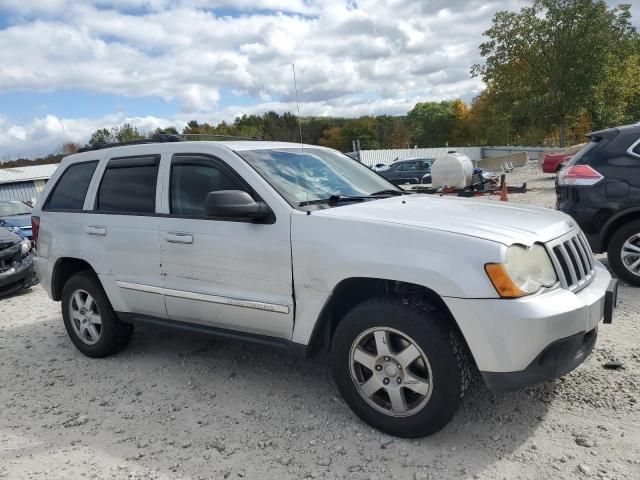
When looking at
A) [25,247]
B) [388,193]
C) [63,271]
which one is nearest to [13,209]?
[25,247]

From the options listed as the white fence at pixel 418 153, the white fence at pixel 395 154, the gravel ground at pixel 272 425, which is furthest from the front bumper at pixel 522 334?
the white fence at pixel 395 154

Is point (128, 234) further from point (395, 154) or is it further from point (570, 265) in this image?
point (395, 154)

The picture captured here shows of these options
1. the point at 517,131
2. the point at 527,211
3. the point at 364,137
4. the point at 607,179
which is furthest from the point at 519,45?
the point at 364,137

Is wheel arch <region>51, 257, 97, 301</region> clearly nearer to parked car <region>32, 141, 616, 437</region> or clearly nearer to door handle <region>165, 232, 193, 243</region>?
parked car <region>32, 141, 616, 437</region>

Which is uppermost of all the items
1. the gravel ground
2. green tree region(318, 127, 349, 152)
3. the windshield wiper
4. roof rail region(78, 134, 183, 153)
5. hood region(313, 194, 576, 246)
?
green tree region(318, 127, 349, 152)

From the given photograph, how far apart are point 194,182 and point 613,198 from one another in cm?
444

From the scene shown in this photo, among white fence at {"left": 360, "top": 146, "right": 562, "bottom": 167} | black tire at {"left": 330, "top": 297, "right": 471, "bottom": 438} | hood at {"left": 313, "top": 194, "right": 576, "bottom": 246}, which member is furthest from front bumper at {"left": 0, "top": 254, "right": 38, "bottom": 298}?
white fence at {"left": 360, "top": 146, "right": 562, "bottom": 167}

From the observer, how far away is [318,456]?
3.04 meters

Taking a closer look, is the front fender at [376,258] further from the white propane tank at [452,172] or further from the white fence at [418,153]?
the white fence at [418,153]

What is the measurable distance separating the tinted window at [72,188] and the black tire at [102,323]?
67cm

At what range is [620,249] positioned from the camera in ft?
Answer: 18.7

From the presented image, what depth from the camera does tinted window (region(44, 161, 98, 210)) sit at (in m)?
4.78

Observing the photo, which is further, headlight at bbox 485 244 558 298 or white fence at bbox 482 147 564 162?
white fence at bbox 482 147 564 162

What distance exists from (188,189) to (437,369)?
225cm
